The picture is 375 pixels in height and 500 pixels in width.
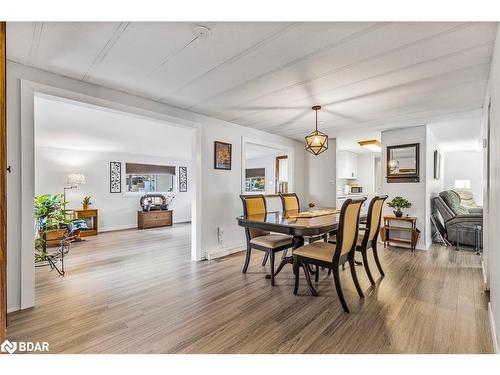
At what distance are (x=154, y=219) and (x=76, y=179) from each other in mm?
2130

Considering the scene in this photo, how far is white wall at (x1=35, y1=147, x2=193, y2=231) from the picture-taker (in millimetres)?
5793

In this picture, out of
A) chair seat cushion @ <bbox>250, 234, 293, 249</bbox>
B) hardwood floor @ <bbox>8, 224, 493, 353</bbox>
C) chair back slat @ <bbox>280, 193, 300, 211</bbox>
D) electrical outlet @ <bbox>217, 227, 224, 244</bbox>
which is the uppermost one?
chair back slat @ <bbox>280, 193, 300, 211</bbox>

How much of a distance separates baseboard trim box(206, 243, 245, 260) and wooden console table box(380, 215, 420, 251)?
2.61 metres

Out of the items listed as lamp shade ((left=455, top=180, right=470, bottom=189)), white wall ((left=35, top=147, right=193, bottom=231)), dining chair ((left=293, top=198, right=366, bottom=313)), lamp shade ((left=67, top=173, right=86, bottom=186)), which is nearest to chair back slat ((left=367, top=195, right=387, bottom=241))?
dining chair ((left=293, top=198, right=366, bottom=313))

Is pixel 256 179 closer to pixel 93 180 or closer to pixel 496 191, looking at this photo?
pixel 93 180

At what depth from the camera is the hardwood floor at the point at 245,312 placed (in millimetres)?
1695

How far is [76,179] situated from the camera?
230 inches

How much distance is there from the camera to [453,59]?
2074mm

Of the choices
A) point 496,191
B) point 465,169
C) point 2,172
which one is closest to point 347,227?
point 496,191

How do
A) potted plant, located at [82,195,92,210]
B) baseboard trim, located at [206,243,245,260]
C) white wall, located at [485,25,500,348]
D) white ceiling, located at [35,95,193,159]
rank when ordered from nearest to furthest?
white wall, located at [485,25,500,348], white ceiling, located at [35,95,193,159], baseboard trim, located at [206,243,245,260], potted plant, located at [82,195,92,210]

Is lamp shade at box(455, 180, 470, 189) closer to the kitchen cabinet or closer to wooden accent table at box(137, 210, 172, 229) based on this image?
the kitchen cabinet
